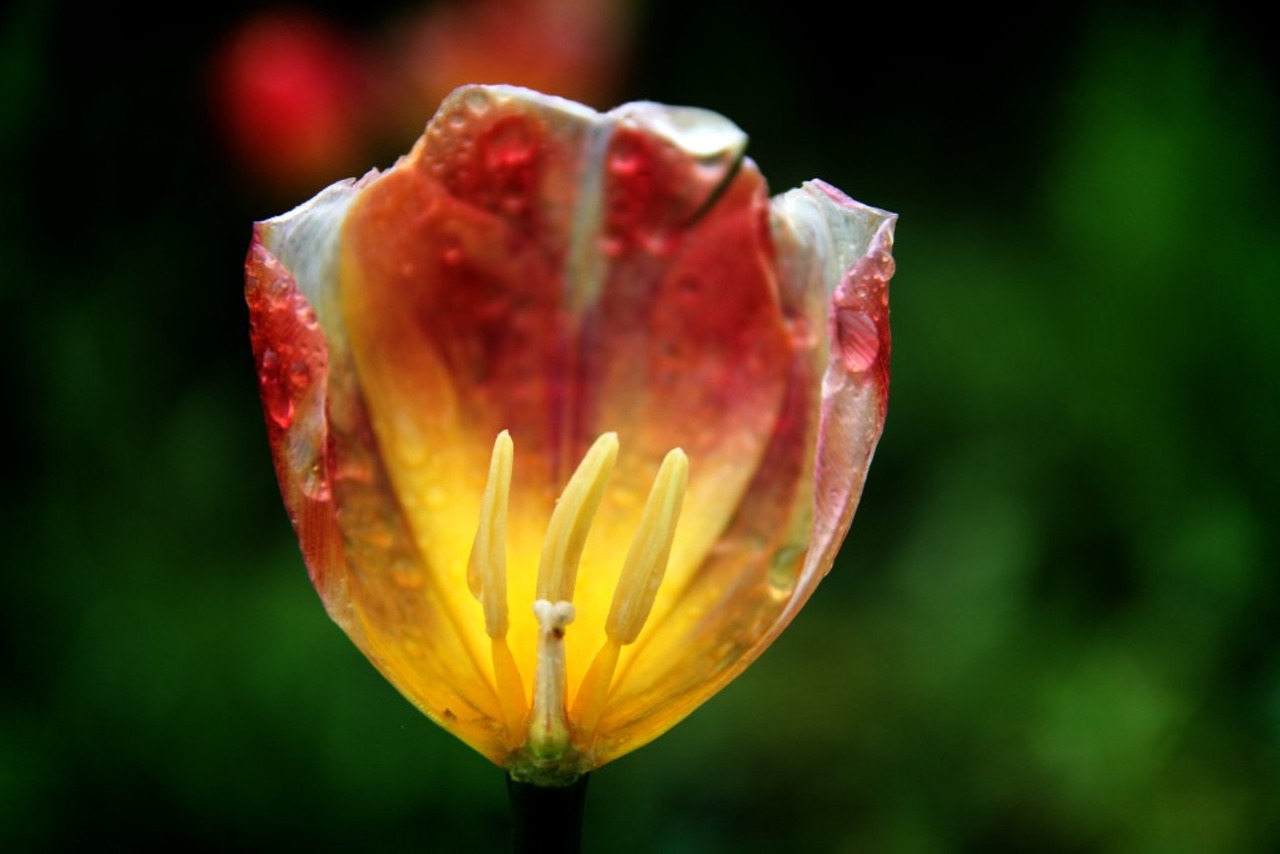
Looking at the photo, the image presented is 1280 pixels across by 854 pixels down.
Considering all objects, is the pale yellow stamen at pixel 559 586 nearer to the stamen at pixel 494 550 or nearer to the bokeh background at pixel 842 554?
the stamen at pixel 494 550

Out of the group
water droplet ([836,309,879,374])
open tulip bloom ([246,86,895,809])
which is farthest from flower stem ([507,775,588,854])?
water droplet ([836,309,879,374])

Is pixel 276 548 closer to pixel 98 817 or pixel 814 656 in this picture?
pixel 98 817

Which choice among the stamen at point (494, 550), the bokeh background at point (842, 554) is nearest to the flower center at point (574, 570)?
the stamen at point (494, 550)

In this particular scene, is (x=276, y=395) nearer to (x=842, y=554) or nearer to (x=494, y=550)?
(x=494, y=550)

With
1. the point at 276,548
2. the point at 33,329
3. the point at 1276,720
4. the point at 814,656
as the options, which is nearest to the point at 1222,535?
Result: the point at 1276,720

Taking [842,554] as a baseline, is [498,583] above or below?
above

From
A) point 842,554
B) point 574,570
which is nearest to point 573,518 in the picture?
point 574,570
